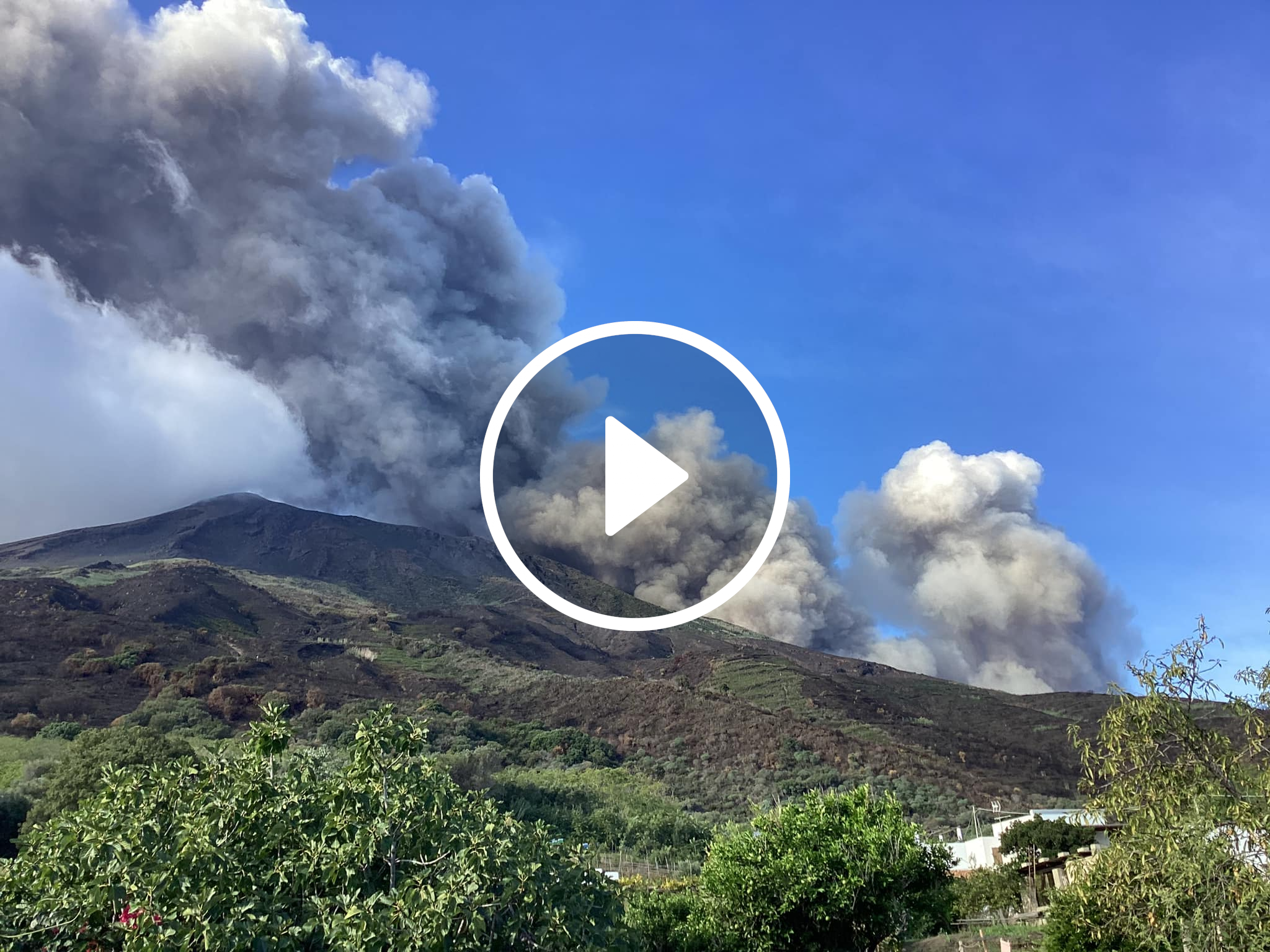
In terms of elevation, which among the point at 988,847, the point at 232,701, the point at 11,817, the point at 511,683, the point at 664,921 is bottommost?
the point at 988,847

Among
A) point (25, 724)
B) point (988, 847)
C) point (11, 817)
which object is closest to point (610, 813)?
point (988, 847)

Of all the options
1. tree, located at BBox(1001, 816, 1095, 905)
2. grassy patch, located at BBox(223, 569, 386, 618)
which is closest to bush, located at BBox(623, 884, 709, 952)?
tree, located at BBox(1001, 816, 1095, 905)

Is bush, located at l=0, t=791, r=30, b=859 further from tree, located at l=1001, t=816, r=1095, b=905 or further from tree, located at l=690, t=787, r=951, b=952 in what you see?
tree, located at l=1001, t=816, r=1095, b=905

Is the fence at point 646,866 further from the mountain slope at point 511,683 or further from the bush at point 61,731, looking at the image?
the bush at point 61,731

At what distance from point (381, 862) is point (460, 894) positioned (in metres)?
1.68

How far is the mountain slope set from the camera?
3615 inches

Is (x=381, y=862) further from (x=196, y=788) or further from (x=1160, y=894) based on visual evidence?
(x=1160, y=894)

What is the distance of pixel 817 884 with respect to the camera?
1930cm

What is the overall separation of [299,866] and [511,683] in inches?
4878

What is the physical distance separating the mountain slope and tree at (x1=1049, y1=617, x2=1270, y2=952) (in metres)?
69.5

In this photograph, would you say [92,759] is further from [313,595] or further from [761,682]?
[313,595]

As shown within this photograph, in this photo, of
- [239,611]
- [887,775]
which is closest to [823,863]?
→ [887,775]

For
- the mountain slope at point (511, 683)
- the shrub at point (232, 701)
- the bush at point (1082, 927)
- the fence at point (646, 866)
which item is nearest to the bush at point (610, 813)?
the fence at point (646, 866)

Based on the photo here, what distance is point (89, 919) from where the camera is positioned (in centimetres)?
840
